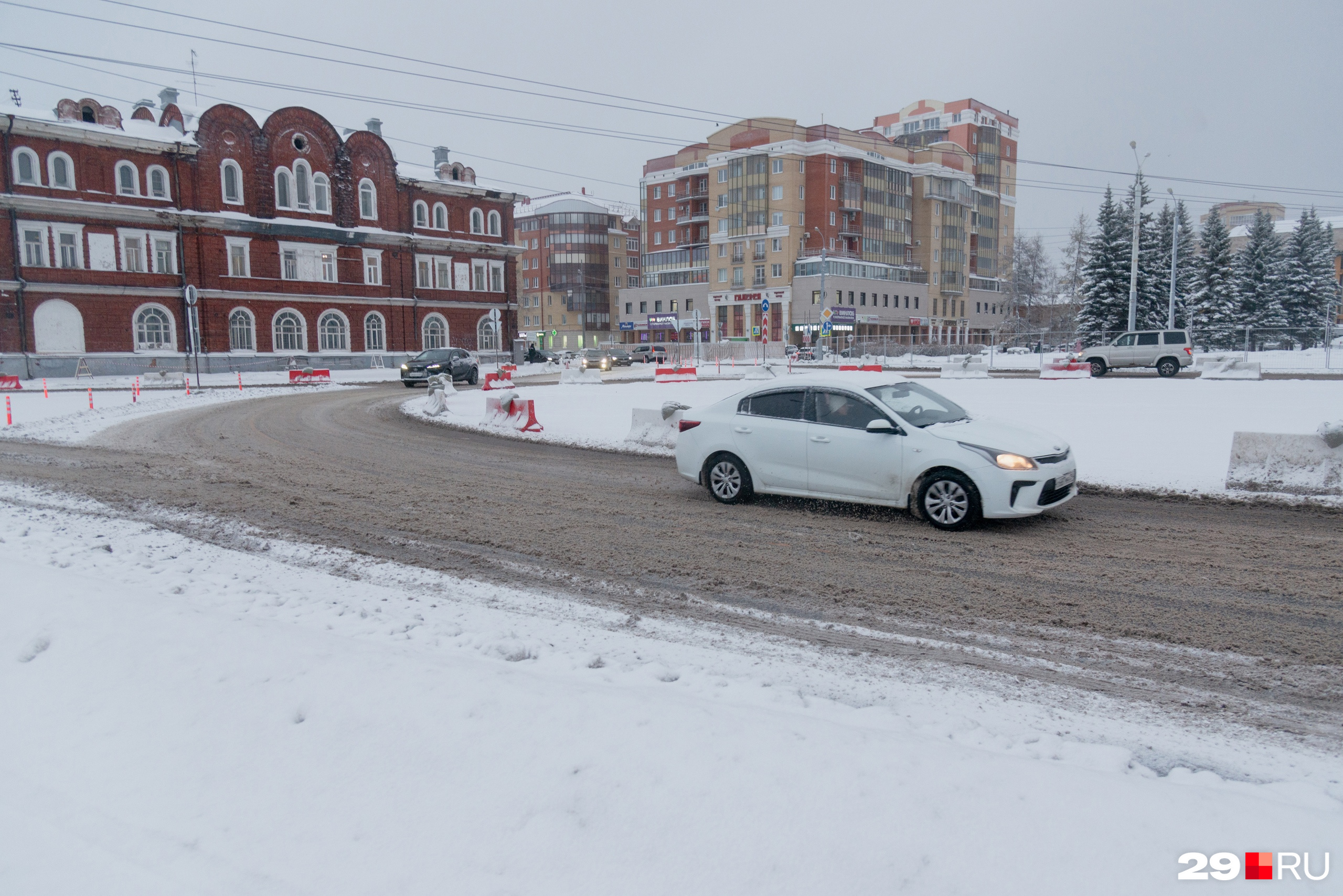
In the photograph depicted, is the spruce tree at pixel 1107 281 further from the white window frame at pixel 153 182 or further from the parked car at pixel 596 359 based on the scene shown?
the white window frame at pixel 153 182

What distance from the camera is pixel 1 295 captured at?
128 feet

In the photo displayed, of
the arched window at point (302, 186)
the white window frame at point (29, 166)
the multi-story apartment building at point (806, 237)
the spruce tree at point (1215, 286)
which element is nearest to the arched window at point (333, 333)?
the arched window at point (302, 186)

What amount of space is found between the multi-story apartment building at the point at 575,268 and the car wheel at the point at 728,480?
97.6 m

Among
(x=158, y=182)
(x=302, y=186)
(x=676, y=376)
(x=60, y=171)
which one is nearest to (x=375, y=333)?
(x=302, y=186)

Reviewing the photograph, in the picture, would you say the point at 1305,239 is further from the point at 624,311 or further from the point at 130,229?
the point at 130,229

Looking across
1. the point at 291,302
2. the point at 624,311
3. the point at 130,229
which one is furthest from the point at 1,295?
the point at 624,311

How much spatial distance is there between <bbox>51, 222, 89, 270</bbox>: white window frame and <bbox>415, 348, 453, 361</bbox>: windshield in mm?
19692

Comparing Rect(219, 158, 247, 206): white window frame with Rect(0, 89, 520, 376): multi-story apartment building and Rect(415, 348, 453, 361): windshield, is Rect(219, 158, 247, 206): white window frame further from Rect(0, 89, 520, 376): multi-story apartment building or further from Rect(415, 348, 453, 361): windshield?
Rect(415, 348, 453, 361): windshield

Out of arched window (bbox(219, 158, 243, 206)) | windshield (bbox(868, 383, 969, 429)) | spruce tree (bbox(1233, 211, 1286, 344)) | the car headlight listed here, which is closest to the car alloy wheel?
the car headlight

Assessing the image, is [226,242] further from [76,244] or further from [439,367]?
[439,367]

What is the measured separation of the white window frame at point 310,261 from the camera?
48344 mm

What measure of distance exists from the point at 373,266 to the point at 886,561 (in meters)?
51.8

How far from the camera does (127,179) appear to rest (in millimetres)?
42906

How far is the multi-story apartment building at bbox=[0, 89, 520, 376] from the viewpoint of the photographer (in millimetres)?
40312
